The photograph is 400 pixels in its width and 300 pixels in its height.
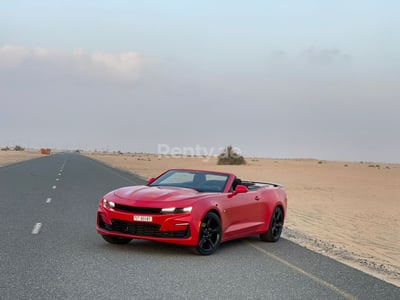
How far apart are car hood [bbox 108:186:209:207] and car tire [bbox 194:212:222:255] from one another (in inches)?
15.6

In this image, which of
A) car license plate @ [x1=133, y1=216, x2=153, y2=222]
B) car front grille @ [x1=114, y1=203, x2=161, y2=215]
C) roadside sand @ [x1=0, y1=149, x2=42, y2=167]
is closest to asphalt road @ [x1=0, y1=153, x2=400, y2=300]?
car license plate @ [x1=133, y1=216, x2=153, y2=222]

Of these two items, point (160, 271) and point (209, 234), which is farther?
point (209, 234)

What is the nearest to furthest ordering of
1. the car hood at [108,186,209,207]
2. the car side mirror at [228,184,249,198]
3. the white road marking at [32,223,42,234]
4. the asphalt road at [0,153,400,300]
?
1. the asphalt road at [0,153,400,300]
2. the car hood at [108,186,209,207]
3. the car side mirror at [228,184,249,198]
4. the white road marking at [32,223,42,234]

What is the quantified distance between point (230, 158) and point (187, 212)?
71.3 meters

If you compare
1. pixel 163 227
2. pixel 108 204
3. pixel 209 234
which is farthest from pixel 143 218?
pixel 209 234

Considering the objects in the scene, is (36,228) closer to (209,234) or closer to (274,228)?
(209,234)

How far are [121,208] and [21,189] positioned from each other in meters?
15.2

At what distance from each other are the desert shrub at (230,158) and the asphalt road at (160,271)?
67.9 metres

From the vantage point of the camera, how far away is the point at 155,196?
9188mm

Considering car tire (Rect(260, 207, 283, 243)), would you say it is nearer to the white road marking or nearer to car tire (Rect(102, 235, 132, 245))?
car tire (Rect(102, 235, 132, 245))

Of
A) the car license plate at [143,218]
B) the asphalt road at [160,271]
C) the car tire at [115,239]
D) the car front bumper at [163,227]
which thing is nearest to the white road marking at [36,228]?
the asphalt road at [160,271]

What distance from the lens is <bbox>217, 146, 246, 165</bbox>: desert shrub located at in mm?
79688

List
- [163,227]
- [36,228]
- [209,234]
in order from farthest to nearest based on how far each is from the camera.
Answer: [36,228] < [209,234] < [163,227]

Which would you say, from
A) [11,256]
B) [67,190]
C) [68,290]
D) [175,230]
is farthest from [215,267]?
[67,190]
